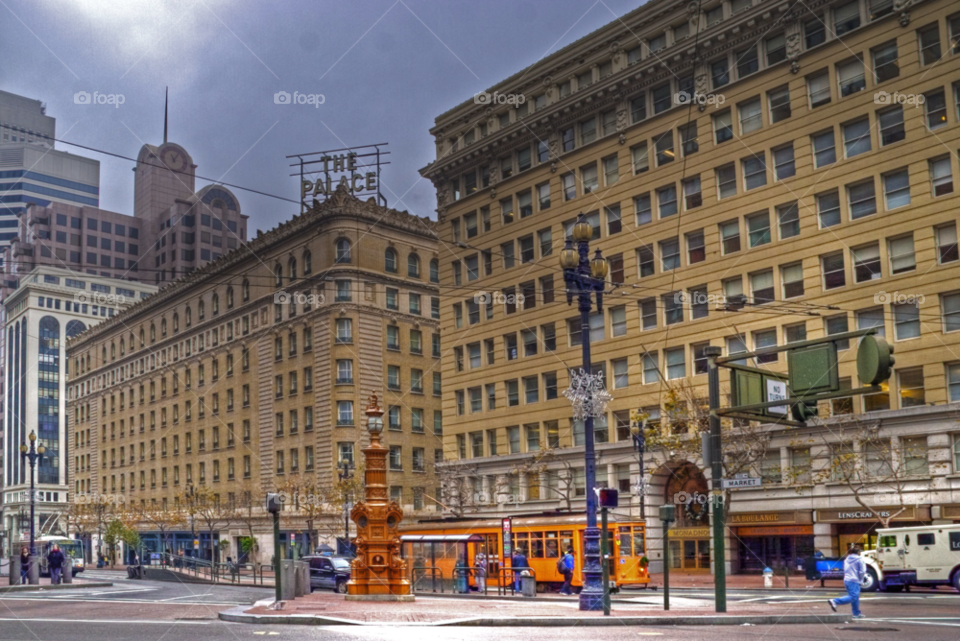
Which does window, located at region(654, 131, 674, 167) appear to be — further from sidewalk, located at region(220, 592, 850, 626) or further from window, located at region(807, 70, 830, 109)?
sidewalk, located at region(220, 592, 850, 626)

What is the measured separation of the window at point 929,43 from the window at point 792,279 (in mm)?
10526

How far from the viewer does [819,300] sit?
48.0 meters

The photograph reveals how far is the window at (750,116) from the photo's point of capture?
5191 cm

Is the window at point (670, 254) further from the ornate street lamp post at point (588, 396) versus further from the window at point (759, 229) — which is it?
the ornate street lamp post at point (588, 396)

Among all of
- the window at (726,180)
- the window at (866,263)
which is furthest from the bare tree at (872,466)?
the window at (726,180)

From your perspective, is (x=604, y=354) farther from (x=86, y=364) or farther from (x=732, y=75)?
(x=86, y=364)

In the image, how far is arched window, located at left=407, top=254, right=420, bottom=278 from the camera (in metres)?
86.0

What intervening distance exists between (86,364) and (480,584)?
100725 mm

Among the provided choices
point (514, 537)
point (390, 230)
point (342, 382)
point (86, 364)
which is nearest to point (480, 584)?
point (514, 537)
